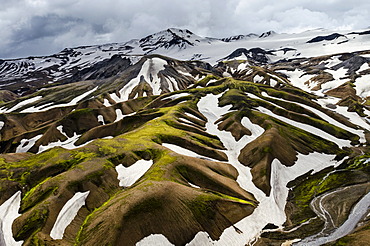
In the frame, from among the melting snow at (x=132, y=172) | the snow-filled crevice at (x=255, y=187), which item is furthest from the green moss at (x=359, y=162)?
the melting snow at (x=132, y=172)

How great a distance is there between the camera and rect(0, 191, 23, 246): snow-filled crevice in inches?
1714

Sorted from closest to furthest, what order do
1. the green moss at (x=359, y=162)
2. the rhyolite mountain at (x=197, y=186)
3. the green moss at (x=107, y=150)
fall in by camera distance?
the rhyolite mountain at (x=197, y=186), the green moss at (x=107, y=150), the green moss at (x=359, y=162)

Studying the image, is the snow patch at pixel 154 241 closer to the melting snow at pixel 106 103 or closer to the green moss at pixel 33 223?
the green moss at pixel 33 223

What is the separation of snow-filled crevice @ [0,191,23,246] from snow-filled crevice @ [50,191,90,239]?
557cm

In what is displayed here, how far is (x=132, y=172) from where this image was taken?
6353 cm

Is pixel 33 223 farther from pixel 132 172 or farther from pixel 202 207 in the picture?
pixel 202 207

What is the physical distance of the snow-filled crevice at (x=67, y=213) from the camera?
44.8 metres

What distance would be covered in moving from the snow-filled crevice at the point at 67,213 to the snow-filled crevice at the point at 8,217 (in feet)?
18.3

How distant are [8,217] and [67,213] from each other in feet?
38.2

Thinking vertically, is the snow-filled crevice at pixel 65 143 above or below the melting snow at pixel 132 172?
below

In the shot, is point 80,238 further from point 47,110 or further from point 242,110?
point 47,110

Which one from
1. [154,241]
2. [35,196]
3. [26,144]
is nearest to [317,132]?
[154,241]

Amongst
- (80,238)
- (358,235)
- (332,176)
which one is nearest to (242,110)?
(332,176)

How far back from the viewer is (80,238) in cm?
4350
